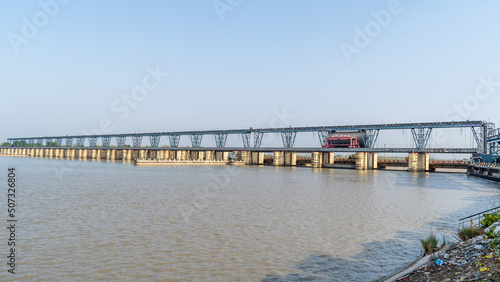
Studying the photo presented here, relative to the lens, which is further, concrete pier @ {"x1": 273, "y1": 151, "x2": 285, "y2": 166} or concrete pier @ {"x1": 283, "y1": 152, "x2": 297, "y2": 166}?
concrete pier @ {"x1": 283, "y1": 152, "x2": 297, "y2": 166}

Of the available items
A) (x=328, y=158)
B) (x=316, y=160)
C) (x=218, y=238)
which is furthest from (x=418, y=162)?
(x=218, y=238)

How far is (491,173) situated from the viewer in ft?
207

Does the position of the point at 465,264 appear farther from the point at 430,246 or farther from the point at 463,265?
the point at 430,246

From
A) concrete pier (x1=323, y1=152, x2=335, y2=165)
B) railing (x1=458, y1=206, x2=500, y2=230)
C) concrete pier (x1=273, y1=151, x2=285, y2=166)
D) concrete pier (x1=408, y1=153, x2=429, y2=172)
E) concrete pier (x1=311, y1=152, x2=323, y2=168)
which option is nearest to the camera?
railing (x1=458, y1=206, x2=500, y2=230)

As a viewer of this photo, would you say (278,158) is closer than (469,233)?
No

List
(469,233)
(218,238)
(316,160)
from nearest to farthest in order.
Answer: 1. (469,233)
2. (218,238)
3. (316,160)

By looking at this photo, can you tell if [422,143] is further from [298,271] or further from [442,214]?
[298,271]

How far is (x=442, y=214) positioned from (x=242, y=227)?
14671 mm

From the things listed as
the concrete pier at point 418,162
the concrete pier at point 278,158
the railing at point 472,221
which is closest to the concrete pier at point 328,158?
the concrete pier at point 278,158

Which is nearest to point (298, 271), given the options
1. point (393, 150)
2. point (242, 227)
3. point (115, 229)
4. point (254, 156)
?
point (242, 227)

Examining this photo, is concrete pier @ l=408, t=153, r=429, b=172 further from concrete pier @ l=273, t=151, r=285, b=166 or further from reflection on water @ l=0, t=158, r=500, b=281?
reflection on water @ l=0, t=158, r=500, b=281

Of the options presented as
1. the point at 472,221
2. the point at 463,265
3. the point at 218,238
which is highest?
the point at 463,265

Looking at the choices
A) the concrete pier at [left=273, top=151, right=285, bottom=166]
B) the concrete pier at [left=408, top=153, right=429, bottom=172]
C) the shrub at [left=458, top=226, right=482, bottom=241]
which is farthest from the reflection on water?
the concrete pier at [left=273, top=151, right=285, bottom=166]

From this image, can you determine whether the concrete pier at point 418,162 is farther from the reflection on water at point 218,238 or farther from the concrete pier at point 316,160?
the reflection on water at point 218,238
